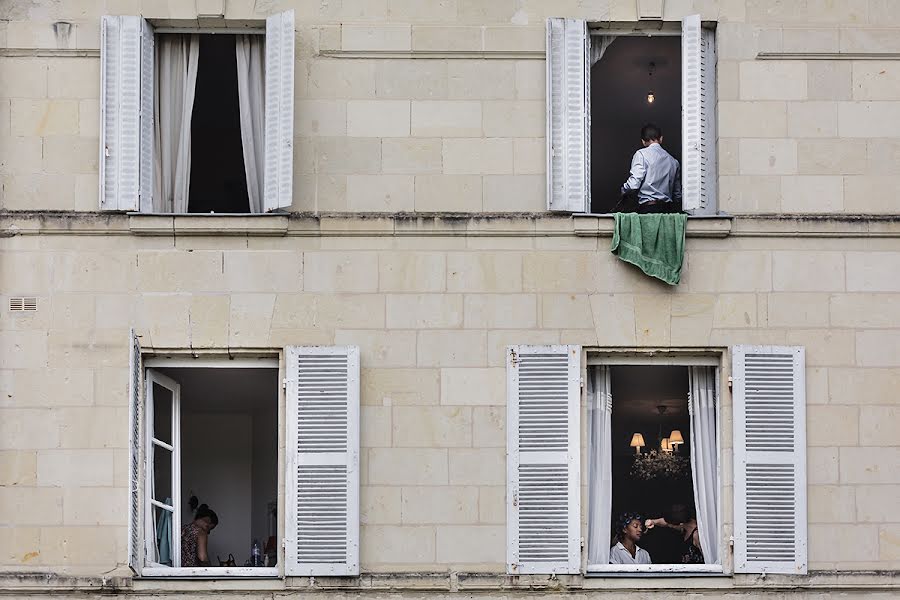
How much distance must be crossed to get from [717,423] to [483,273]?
2317 mm

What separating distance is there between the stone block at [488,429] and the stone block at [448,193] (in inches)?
67.3

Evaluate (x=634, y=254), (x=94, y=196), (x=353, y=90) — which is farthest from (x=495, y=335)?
(x=94, y=196)

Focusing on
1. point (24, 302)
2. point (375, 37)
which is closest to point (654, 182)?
point (375, 37)

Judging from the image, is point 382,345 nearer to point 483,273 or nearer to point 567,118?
point 483,273

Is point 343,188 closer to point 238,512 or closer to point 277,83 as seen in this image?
point 277,83

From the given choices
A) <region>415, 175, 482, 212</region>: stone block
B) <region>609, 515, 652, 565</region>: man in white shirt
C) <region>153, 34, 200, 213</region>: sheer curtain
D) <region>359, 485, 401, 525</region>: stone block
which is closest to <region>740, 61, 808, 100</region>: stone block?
<region>415, 175, 482, 212</region>: stone block

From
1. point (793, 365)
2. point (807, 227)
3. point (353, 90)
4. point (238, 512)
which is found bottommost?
point (238, 512)

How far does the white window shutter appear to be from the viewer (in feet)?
51.7

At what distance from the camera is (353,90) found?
52.9 feet

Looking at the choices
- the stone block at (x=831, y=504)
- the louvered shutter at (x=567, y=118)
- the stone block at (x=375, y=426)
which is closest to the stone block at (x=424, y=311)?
the stone block at (x=375, y=426)

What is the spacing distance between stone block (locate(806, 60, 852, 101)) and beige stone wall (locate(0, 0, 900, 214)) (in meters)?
0.01

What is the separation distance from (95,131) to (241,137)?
125 centimetres

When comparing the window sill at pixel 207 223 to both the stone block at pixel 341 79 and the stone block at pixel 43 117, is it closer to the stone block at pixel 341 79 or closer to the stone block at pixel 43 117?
the stone block at pixel 43 117

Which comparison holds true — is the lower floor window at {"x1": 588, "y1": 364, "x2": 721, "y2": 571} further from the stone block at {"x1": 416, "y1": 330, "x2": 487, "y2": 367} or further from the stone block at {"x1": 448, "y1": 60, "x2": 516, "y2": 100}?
the stone block at {"x1": 448, "y1": 60, "x2": 516, "y2": 100}
